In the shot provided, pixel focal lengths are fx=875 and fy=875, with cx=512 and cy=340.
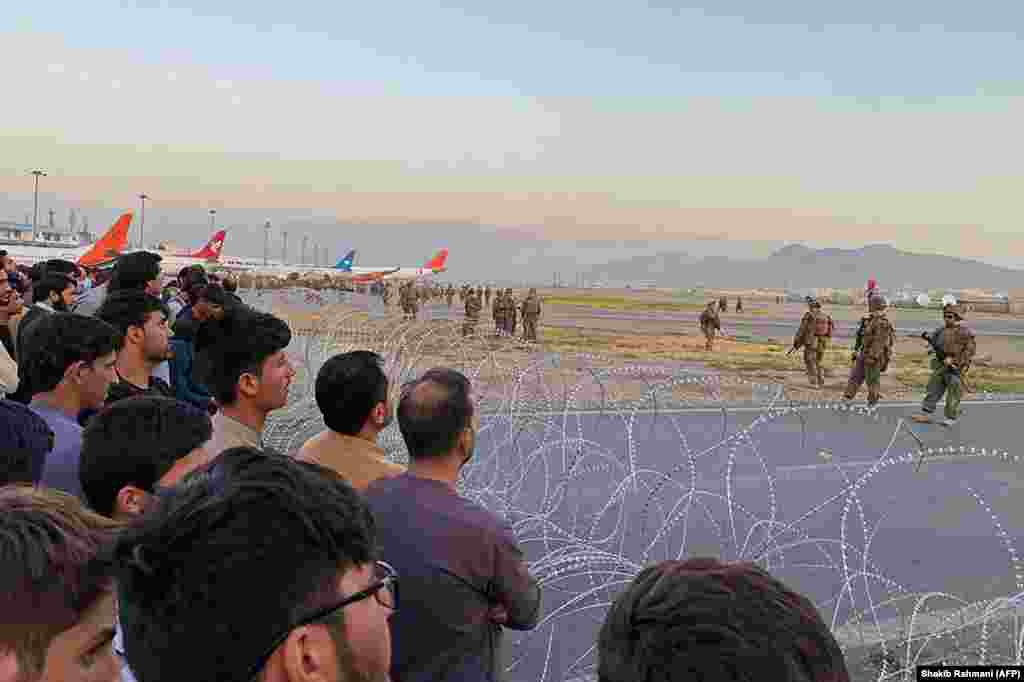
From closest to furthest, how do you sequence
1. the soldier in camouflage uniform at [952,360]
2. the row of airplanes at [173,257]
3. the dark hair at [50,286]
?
the dark hair at [50,286]
the soldier in camouflage uniform at [952,360]
the row of airplanes at [173,257]

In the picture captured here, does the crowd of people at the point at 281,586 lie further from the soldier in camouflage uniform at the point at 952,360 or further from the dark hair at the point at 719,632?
the soldier in camouflage uniform at the point at 952,360

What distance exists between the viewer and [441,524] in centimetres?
242

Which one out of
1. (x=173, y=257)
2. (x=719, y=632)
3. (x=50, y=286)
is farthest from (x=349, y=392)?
(x=173, y=257)

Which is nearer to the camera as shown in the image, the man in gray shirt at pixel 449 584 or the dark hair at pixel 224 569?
the dark hair at pixel 224 569

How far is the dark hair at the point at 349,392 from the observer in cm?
329

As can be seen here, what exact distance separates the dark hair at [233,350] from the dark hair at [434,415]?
3.52 feet

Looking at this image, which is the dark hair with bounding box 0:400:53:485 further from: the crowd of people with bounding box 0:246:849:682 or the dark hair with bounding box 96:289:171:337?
the dark hair with bounding box 96:289:171:337

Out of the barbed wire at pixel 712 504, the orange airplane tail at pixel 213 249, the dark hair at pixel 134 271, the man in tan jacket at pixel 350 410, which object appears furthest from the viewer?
the orange airplane tail at pixel 213 249

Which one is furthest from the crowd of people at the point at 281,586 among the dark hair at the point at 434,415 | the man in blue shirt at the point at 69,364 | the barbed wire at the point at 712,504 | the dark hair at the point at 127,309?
the dark hair at the point at 127,309

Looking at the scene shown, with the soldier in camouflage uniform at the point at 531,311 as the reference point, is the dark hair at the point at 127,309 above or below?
above

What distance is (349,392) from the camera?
3293 millimetres

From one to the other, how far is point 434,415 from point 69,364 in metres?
1.62

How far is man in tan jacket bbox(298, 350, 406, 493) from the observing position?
10.6 feet

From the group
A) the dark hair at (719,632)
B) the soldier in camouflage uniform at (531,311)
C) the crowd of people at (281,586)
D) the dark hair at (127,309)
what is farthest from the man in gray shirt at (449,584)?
the soldier in camouflage uniform at (531,311)
